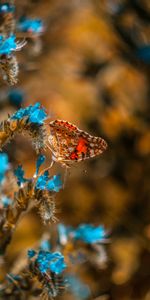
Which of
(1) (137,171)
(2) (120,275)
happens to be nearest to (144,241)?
(2) (120,275)

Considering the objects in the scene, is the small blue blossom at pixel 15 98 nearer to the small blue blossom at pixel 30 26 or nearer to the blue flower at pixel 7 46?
the small blue blossom at pixel 30 26

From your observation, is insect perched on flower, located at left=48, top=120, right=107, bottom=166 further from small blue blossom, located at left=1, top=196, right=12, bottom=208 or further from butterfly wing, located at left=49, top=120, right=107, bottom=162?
small blue blossom, located at left=1, top=196, right=12, bottom=208

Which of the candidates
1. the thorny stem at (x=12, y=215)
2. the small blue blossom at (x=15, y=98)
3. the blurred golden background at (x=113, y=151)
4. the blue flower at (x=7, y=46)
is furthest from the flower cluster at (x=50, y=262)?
the small blue blossom at (x=15, y=98)

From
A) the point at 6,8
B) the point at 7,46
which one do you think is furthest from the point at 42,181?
the point at 6,8

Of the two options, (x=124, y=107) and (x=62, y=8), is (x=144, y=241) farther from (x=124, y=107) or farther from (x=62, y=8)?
(x=62, y=8)

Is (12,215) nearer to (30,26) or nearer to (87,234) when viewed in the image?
(87,234)

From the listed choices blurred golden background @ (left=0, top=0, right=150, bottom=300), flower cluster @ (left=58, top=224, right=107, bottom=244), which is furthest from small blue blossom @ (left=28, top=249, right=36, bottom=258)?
blurred golden background @ (left=0, top=0, right=150, bottom=300)

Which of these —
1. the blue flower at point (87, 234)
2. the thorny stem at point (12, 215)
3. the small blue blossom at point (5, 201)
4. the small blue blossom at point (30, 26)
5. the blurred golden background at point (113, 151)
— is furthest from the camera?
the blurred golden background at point (113, 151)
